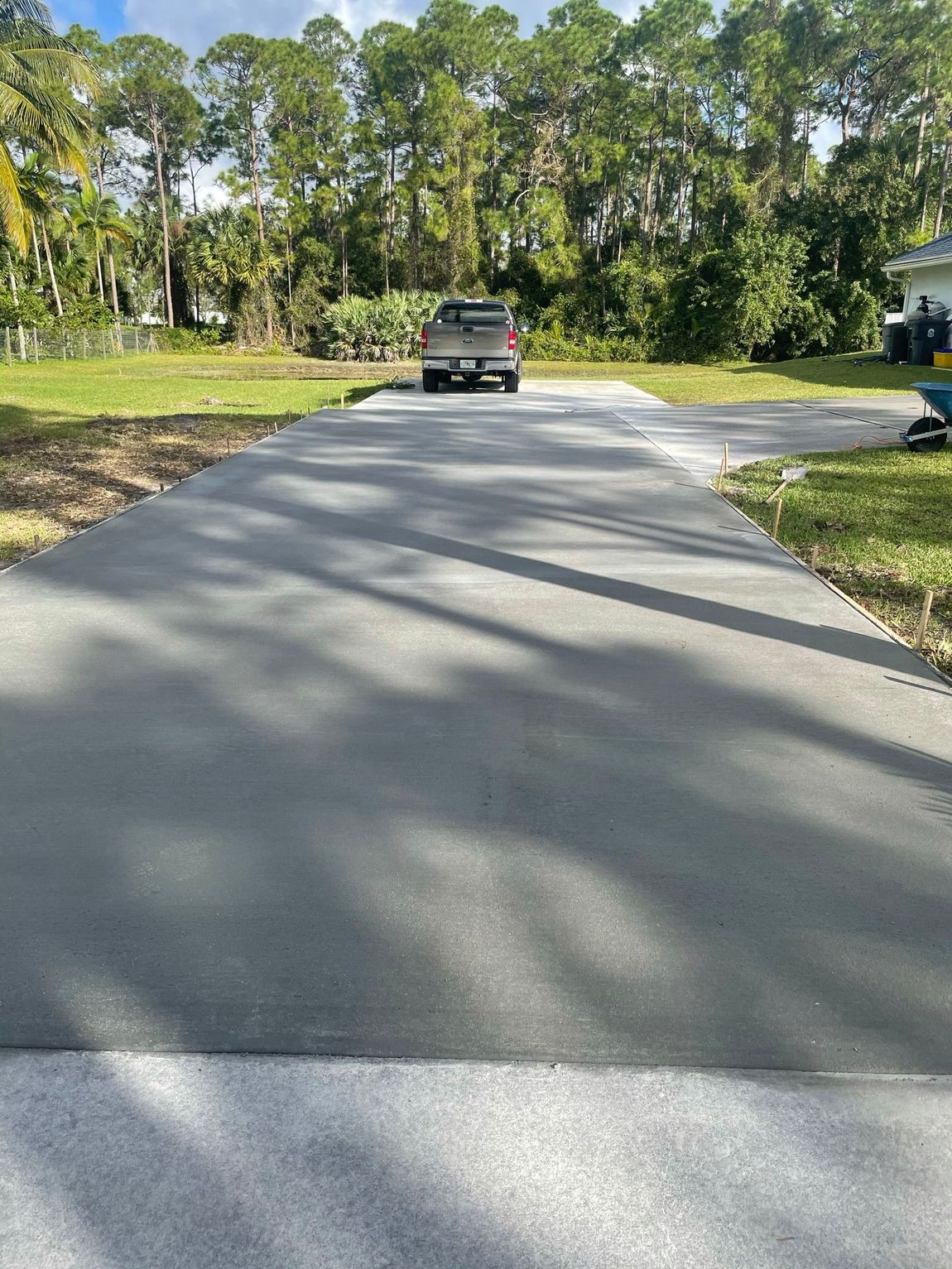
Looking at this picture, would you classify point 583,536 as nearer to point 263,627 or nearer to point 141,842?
point 263,627

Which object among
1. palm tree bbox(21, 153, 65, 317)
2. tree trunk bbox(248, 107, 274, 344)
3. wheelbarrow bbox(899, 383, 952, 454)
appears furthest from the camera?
tree trunk bbox(248, 107, 274, 344)

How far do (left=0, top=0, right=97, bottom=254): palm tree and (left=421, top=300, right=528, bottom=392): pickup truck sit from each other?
859cm

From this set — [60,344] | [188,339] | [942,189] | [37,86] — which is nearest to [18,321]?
[60,344]

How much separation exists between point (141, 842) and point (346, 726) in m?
1.16

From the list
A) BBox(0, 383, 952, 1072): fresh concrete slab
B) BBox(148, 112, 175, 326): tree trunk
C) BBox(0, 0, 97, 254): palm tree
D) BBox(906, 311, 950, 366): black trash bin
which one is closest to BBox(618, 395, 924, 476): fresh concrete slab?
BBox(906, 311, 950, 366): black trash bin

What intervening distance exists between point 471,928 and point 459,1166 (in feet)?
2.75

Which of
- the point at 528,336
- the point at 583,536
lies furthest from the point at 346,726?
the point at 528,336

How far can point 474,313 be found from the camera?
2158 cm

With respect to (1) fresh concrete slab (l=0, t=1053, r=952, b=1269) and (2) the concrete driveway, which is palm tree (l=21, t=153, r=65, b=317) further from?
(1) fresh concrete slab (l=0, t=1053, r=952, b=1269)

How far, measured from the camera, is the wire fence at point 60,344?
38062 millimetres

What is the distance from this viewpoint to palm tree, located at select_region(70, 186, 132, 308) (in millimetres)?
48344

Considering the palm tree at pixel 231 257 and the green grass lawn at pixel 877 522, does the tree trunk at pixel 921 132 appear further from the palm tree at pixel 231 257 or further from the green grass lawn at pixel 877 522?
the green grass lawn at pixel 877 522

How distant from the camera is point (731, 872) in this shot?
3213 mm

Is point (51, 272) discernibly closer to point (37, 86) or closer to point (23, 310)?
point (23, 310)
